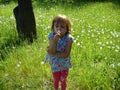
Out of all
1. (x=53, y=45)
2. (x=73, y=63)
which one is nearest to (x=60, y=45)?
(x=53, y=45)

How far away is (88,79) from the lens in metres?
5.97

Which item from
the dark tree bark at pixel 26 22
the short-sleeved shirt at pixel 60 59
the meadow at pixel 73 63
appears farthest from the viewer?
the dark tree bark at pixel 26 22

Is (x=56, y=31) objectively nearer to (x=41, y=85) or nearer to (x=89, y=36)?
(x=41, y=85)

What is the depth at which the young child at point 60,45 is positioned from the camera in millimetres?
4770

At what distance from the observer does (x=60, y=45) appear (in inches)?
193

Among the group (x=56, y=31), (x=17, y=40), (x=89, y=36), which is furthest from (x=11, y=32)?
(x=56, y=31)

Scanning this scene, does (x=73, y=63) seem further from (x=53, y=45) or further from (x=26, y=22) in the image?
(x=26, y=22)

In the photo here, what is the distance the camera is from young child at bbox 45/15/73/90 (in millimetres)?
4770

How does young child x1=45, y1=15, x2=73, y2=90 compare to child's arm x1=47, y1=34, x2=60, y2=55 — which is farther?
young child x1=45, y1=15, x2=73, y2=90

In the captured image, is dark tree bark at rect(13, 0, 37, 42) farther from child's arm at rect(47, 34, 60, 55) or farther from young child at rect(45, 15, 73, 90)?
child's arm at rect(47, 34, 60, 55)

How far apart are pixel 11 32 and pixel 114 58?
3601 millimetres

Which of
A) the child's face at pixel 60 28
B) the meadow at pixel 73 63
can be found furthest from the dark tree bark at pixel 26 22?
the child's face at pixel 60 28

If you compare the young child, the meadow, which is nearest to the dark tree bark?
the meadow

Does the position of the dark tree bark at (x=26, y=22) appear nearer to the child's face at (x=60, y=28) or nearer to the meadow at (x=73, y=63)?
the meadow at (x=73, y=63)
